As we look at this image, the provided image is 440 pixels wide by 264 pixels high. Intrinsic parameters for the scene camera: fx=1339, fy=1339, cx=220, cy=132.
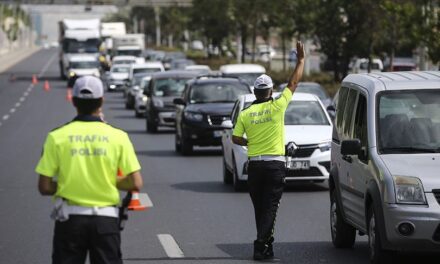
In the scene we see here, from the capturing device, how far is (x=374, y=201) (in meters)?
11.1

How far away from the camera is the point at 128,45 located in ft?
299

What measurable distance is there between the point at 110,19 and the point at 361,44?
13608 centimetres

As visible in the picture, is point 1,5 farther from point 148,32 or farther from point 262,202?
point 262,202

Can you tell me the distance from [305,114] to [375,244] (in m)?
9.64

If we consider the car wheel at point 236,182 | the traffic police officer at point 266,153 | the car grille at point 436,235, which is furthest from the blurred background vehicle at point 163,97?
the car grille at point 436,235

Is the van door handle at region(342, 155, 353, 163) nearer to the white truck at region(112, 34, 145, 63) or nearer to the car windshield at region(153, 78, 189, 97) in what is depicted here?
the car windshield at region(153, 78, 189, 97)

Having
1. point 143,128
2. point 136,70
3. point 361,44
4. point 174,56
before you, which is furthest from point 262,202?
point 174,56

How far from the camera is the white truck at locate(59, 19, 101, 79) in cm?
7644

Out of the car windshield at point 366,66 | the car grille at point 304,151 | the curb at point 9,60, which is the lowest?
the curb at point 9,60

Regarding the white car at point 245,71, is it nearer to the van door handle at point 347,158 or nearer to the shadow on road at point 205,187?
the shadow on road at point 205,187

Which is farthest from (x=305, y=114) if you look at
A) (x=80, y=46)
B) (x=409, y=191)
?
(x=80, y=46)

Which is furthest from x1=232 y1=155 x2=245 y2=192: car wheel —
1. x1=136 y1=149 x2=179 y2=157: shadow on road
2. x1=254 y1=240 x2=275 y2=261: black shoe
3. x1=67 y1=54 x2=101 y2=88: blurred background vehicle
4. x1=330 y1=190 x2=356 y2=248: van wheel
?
x1=67 y1=54 x2=101 y2=88: blurred background vehicle

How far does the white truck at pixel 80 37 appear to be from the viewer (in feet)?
251

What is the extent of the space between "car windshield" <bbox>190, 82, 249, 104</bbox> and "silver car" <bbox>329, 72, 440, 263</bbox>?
14.5 m
